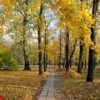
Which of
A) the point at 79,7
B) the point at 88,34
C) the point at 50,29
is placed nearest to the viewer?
the point at 79,7

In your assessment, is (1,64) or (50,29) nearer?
(1,64)

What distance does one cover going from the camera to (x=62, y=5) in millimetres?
19797

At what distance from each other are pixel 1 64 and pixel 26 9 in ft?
76.9

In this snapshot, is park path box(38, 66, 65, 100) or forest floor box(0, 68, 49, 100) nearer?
forest floor box(0, 68, 49, 100)

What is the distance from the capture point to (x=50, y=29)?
58094 millimetres

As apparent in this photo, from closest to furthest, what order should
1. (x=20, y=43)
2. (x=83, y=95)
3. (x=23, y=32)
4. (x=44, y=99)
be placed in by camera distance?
(x=44, y=99) < (x=83, y=95) < (x=23, y=32) < (x=20, y=43)

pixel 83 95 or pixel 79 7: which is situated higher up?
pixel 79 7

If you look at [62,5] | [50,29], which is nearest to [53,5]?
[62,5]

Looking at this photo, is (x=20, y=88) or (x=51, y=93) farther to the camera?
(x=20, y=88)

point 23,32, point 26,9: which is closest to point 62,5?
point 26,9

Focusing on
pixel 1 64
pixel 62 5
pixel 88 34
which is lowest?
pixel 1 64

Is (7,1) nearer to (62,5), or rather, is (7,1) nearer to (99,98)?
(62,5)

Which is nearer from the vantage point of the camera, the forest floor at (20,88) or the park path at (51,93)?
the forest floor at (20,88)

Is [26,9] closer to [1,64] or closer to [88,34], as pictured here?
[88,34]
